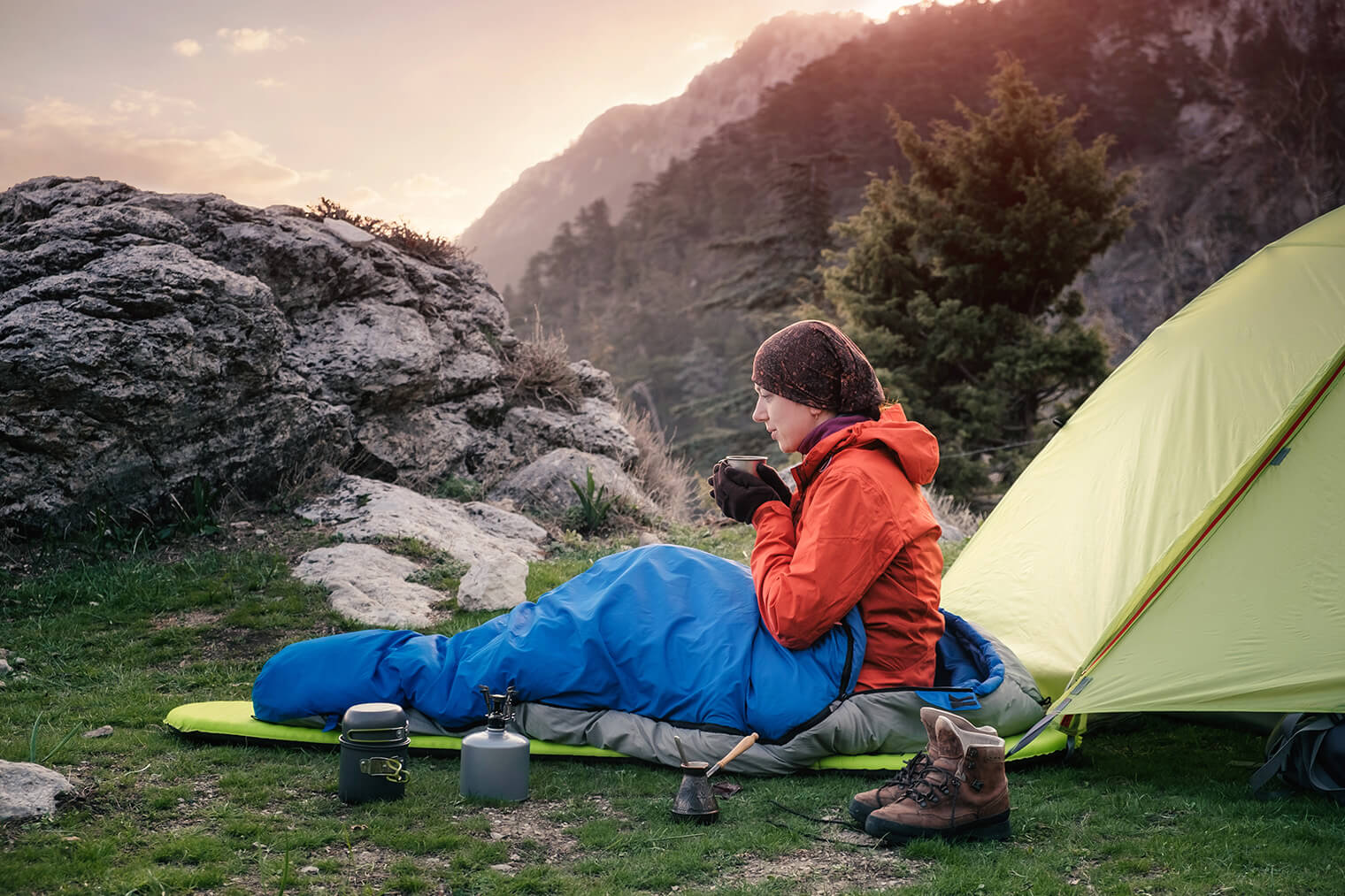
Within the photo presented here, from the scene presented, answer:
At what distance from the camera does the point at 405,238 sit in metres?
8.67

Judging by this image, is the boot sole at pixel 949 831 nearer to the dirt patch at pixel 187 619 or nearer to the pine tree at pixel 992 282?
the dirt patch at pixel 187 619

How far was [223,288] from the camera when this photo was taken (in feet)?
19.2

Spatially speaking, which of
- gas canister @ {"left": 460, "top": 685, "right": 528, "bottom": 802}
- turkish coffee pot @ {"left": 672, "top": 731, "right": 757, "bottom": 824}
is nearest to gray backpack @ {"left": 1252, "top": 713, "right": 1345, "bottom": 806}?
turkish coffee pot @ {"left": 672, "top": 731, "right": 757, "bottom": 824}

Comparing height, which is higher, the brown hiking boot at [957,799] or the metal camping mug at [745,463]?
the metal camping mug at [745,463]

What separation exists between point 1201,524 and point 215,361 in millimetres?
5273

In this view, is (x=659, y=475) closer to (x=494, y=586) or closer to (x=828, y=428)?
(x=494, y=586)

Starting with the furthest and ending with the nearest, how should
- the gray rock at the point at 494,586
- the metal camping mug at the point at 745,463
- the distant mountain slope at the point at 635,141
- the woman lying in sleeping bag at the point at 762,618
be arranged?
the distant mountain slope at the point at 635,141, the gray rock at the point at 494,586, the metal camping mug at the point at 745,463, the woman lying in sleeping bag at the point at 762,618

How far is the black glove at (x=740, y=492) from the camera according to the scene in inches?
106

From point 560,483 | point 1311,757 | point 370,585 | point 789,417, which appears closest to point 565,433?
point 560,483

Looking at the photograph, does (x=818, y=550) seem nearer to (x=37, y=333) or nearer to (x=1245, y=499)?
(x=1245, y=499)

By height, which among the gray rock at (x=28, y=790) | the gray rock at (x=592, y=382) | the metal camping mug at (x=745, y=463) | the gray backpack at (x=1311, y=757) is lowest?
the gray backpack at (x=1311, y=757)

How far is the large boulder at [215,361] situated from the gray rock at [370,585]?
1231 mm

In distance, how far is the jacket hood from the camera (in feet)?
8.31

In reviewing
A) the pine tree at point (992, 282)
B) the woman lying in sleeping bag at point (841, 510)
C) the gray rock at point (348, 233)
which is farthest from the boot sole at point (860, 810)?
the pine tree at point (992, 282)
